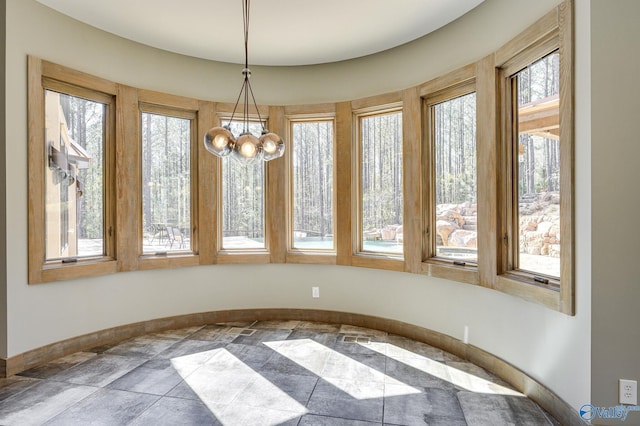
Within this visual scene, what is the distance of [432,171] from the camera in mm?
3625

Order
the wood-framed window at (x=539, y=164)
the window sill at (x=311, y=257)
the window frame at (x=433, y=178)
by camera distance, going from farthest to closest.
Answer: the window sill at (x=311, y=257) → the window frame at (x=433, y=178) → the wood-framed window at (x=539, y=164)

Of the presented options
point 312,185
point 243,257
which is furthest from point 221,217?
point 312,185

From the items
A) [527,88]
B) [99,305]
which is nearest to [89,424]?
[99,305]

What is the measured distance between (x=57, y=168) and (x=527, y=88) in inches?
158

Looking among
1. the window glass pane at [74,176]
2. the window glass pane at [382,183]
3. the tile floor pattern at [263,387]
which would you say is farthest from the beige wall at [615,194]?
the window glass pane at [74,176]

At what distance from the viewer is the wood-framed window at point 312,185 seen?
14.4ft

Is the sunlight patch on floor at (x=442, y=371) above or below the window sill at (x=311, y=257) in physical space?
below

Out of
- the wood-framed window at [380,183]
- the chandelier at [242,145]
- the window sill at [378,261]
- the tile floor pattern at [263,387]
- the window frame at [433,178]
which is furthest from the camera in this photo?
the wood-framed window at [380,183]

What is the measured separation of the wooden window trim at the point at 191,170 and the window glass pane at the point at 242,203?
1.10ft

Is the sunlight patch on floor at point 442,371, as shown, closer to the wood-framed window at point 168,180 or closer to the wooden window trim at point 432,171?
the wooden window trim at point 432,171

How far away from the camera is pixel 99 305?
11.8 feet

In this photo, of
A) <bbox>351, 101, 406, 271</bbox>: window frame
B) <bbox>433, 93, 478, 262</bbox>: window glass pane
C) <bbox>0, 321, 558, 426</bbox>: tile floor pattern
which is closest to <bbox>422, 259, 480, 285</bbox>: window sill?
<bbox>433, 93, 478, 262</bbox>: window glass pane

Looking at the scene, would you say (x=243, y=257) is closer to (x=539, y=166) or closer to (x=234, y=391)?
(x=234, y=391)

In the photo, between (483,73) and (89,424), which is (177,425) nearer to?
(89,424)
